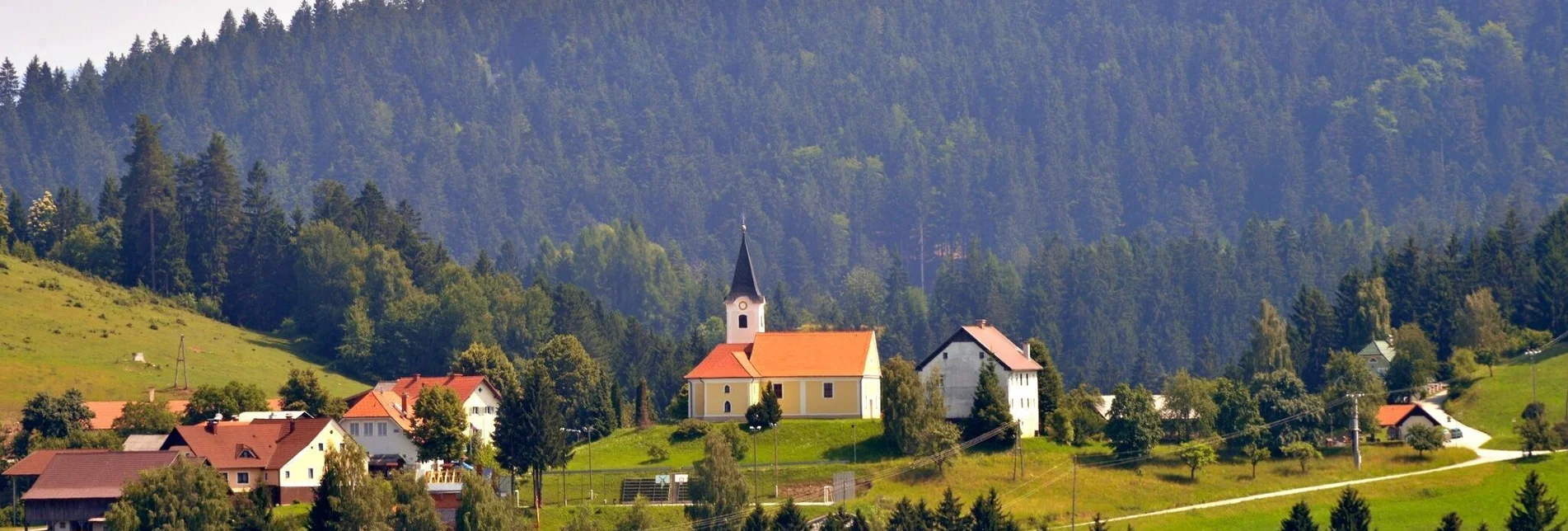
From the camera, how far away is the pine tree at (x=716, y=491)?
94.5m

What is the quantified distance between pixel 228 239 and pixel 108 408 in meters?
58.8

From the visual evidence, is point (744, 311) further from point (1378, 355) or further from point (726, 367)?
point (1378, 355)

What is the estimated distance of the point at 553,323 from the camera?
173m

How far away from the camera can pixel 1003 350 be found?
377 feet

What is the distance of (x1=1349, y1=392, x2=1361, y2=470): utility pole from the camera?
10569 cm

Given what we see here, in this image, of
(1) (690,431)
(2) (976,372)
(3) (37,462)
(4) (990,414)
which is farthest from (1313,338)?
(3) (37,462)

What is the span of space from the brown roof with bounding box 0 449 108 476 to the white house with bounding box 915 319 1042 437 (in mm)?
39104

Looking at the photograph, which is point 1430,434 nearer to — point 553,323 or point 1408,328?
point 1408,328

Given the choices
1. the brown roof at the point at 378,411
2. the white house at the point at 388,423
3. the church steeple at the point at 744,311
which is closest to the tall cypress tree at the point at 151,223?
the white house at the point at 388,423

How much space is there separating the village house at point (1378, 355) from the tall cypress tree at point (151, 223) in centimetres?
8732

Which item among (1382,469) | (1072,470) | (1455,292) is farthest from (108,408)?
(1455,292)

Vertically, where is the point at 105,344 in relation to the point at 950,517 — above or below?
above

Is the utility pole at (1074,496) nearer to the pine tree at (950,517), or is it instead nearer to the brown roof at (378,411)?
the pine tree at (950,517)

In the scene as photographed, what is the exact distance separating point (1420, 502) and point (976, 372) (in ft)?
76.0
